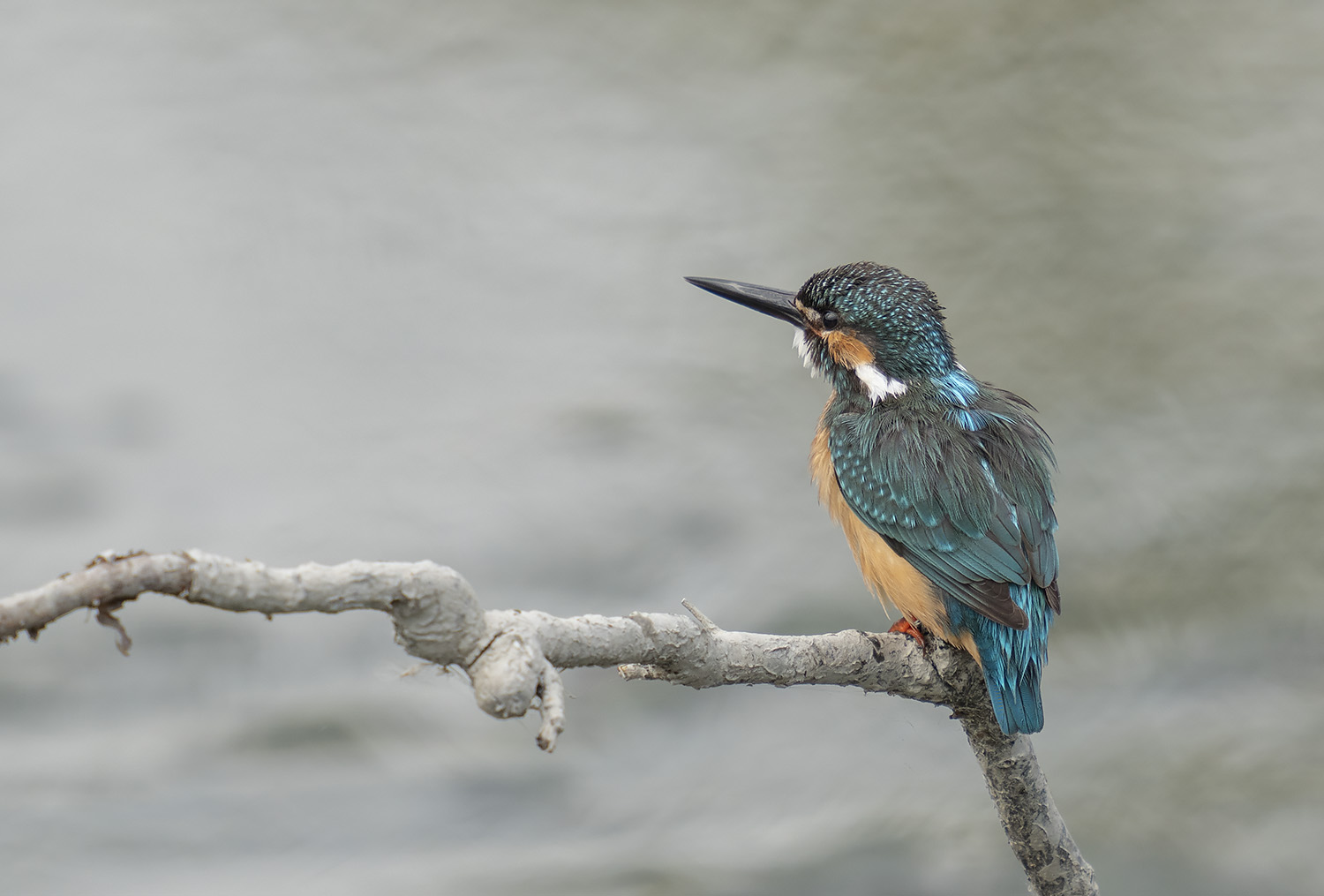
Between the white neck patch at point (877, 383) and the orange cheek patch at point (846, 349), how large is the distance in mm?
13

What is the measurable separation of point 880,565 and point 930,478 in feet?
0.63

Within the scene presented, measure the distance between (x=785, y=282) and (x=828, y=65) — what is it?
0.73m

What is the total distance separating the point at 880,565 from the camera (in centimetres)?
182

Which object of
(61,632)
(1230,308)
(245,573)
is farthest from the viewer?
(1230,308)

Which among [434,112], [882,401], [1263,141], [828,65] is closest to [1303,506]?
[1263,141]

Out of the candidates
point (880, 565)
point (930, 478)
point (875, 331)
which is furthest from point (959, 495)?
point (875, 331)

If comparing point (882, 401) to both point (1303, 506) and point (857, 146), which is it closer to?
point (857, 146)

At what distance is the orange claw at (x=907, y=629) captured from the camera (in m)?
1.76

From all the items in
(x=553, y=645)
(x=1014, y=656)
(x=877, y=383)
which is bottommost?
(x=553, y=645)

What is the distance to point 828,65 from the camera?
343 centimetres

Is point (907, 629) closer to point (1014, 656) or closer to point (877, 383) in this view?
point (1014, 656)

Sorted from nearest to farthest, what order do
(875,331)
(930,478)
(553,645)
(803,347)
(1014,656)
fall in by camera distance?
(553,645)
(1014,656)
(930,478)
(875,331)
(803,347)

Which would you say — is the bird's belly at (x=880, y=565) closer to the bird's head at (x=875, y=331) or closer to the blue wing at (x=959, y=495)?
the blue wing at (x=959, y=495)

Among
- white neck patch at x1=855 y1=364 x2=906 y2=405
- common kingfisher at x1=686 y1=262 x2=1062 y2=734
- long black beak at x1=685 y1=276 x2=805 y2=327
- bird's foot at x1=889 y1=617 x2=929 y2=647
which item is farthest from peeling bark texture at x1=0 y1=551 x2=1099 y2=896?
long black beak at x1=685 y1=276 x2=805 y2=327
